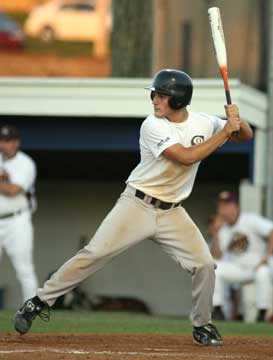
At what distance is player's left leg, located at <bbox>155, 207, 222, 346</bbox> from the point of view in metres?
7.59

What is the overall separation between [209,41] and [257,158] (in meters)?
1.43

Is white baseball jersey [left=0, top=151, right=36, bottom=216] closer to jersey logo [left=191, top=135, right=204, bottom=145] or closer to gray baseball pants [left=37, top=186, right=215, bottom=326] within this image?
gray baseball pants [left=37, top=186, right=215, bottom=326]

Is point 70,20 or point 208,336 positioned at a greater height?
point 70,20

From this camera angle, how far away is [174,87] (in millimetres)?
7531

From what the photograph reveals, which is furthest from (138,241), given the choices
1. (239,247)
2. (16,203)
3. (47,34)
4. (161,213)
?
(47,34)

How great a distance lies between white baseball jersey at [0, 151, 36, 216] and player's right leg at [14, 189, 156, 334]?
13.1 feet

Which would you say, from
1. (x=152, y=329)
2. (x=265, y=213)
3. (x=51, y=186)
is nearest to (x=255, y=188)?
(x=265, y=213)

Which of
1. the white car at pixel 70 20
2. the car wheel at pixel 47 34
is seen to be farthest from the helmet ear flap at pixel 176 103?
the car wheel at pixel 47 34

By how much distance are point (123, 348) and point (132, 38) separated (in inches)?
298

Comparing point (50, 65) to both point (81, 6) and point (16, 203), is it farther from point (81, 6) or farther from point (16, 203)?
point (16, 203)

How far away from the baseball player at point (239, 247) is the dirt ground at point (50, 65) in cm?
414

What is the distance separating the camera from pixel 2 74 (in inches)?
635

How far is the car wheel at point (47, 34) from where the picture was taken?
20156mm

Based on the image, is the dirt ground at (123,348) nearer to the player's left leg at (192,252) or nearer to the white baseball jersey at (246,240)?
the player's left leg at (192,252)
